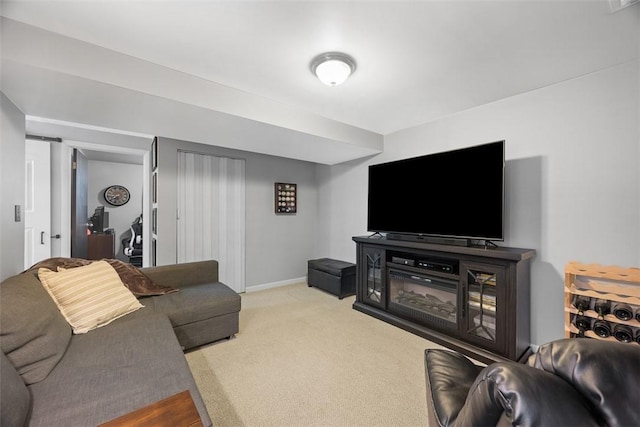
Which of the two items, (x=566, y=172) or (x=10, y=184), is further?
(x=566, y=172)

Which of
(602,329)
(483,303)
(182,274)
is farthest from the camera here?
(182,274)

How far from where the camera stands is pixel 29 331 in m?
1.25

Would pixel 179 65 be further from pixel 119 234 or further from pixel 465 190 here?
pixel 119 234

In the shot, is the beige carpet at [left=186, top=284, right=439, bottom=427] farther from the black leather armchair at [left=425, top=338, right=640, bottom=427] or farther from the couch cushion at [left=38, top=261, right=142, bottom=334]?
the black leather armchair at [left=425, top=338, right=640, bottom=427]

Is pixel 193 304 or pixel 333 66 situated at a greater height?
pixel 333 66

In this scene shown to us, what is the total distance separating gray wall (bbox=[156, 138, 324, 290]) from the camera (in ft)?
11.1

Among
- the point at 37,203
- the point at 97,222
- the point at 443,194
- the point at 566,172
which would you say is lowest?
the point at 97,222

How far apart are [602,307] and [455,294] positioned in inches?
38.0

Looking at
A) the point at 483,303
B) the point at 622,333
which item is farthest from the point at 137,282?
the point at 622,333

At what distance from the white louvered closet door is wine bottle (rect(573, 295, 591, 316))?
3.73 meters

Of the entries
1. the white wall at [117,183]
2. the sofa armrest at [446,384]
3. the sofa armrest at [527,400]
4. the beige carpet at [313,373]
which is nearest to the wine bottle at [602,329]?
the beige carpet at [313,373]

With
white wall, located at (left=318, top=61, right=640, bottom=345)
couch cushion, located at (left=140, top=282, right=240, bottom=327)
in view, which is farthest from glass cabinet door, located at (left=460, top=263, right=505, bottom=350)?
couch cushion, located at (left=140, top=282, right=240, bottom=327)

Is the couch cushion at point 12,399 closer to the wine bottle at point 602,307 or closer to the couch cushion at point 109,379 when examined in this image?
the couch cushion at point 109,379

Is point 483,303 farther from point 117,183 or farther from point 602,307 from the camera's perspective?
point 117,183
